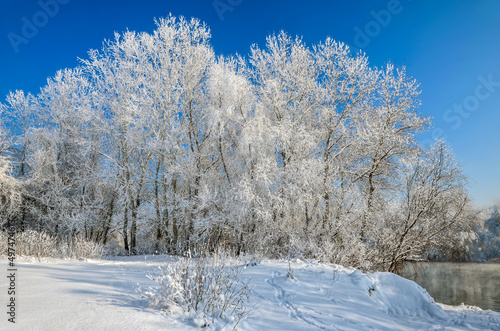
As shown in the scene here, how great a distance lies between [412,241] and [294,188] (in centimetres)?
584

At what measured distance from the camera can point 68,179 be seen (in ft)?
56.9

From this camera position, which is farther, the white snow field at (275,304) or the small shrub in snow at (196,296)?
the small shrub in snow at (196,296)

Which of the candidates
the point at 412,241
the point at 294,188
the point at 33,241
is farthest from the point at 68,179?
the point at 412,241

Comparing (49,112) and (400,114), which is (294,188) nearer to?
(400,114)

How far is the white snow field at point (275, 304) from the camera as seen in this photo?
3.14 metres

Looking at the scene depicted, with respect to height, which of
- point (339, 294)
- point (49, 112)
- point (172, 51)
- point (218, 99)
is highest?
point (172, 51)

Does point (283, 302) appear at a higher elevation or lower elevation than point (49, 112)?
lower

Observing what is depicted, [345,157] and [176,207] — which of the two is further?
Answer: [345,157]

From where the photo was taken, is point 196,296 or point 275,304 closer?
point 196,296

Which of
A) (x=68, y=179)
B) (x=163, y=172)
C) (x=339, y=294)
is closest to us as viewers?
(x=339, y=294)

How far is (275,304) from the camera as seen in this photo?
4398mm

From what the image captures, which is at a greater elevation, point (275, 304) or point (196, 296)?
point (196, 296)

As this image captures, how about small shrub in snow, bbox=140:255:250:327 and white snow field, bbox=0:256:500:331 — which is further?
small shrub in snow, bbox=140:255:250:327

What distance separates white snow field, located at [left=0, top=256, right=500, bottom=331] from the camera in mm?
3139
